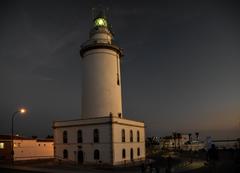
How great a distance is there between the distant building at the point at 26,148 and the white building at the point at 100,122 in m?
7.01

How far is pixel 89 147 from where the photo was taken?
4328 centimetres

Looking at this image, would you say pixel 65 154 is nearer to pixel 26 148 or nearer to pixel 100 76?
pixel 26 148

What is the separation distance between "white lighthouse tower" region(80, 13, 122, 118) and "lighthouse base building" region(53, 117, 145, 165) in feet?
13.2

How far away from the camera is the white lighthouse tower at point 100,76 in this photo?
48.8 m

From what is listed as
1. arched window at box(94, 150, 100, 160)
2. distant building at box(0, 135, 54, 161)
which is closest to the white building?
arched window at box(94, 150, 100, 160)

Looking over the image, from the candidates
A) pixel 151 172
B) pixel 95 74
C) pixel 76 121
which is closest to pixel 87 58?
pixel 95 74

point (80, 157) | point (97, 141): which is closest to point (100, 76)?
point (97, 141)

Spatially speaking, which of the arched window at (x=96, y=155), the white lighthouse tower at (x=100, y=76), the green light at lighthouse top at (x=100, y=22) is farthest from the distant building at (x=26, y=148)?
the green light at lighthouse top at (x=100, y=22)

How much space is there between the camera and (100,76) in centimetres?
4988

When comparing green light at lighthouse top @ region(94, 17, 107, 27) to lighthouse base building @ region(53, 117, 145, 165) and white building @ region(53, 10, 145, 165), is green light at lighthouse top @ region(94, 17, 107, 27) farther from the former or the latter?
lighthouse base building @ region(53, 117, 145, 165)

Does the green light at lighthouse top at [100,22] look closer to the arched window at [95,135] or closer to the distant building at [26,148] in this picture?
the arched window at [95,135]

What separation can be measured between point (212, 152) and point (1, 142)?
3710cm

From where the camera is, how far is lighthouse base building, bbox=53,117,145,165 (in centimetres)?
4194

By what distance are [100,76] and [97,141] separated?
12562mm
